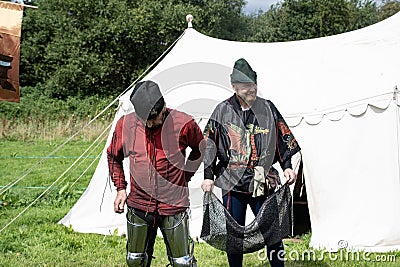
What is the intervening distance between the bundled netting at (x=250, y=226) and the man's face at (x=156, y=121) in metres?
0.62

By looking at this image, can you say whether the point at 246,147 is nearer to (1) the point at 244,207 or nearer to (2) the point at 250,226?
(1) the point at 244,207

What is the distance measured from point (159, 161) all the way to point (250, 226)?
0.75 m

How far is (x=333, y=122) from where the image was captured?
5.05m

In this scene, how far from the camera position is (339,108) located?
16.6 ft

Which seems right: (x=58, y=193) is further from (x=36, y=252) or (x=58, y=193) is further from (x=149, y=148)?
(x=149, y=148)

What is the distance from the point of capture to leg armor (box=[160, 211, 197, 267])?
→ 3.23 metres

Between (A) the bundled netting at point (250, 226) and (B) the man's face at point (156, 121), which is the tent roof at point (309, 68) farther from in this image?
(B) the man's face at point (156, 121)

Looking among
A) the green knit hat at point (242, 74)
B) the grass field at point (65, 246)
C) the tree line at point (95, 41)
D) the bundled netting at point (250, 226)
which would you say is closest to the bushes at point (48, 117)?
the tree line at point (95, 41)

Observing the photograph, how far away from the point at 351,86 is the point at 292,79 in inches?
23.6

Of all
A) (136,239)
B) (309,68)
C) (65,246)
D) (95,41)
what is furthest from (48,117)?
(136,239)

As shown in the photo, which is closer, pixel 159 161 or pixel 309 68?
pixel 159 161

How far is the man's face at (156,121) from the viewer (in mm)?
3123

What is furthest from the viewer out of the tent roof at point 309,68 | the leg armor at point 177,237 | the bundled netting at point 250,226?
the tent roof at point 309,68

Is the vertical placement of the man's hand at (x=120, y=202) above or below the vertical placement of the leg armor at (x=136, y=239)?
above
